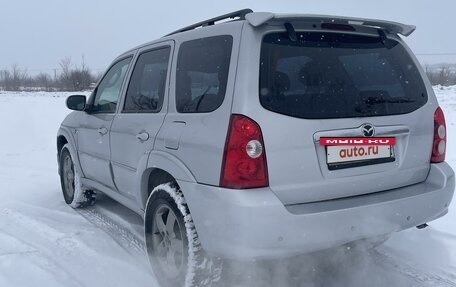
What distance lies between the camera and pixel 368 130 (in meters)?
2.58

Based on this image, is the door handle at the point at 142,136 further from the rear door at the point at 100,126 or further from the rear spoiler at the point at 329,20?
the rear spoiler at the point at 329,20

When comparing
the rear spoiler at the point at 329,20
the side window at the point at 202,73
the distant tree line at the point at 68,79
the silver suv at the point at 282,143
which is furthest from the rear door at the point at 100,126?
the distant tree line at the point at 68,79

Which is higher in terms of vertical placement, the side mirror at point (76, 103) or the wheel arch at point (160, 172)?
the side mirror at point (76, 103)

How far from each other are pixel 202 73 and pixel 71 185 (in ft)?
10.1

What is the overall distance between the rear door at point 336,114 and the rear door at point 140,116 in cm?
98

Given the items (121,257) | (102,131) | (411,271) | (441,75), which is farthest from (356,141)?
(441,75)

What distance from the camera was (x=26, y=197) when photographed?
5484mm

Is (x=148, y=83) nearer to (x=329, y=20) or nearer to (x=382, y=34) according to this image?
(x=329, y=20)

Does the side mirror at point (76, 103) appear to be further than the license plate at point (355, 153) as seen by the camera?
Yes

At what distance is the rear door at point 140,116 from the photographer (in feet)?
10.4

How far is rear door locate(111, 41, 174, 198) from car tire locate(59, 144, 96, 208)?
49.2 inches

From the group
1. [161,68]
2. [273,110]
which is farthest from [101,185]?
[273,110]

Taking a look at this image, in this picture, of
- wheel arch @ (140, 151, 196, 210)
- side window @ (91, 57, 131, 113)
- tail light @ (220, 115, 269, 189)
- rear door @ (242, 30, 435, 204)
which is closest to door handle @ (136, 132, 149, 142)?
wheel arch @ (140, 151, 196, 210)

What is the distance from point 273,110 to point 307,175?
0.41 metres
